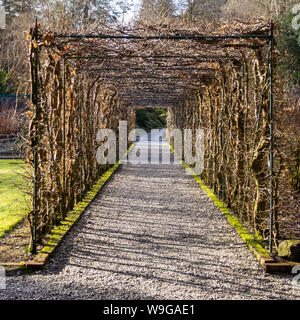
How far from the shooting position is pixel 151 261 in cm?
407

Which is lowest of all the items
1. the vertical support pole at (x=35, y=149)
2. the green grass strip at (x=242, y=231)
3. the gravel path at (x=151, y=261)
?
the gravel path at (x=151, y=261)

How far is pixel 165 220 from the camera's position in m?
5.76

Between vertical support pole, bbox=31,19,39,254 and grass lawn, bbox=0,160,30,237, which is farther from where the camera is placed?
grass lawn, bbox=0,160,30,237

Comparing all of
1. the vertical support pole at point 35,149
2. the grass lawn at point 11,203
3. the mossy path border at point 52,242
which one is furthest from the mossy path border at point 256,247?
the grass lawn at point 11,203

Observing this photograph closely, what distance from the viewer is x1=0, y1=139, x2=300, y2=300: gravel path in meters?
3.33

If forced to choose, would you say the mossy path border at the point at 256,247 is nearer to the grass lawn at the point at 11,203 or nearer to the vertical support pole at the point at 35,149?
the vertical support pole at the point at 35,149

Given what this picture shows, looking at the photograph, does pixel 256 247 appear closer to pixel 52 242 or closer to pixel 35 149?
pixel 52 242

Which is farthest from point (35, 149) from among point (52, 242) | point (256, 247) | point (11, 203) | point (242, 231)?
point (11, 203)

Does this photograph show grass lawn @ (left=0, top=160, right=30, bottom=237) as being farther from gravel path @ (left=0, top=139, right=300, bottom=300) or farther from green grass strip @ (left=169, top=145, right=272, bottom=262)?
green grass strip @ (left=169, top=145, right=272, bottom=262)

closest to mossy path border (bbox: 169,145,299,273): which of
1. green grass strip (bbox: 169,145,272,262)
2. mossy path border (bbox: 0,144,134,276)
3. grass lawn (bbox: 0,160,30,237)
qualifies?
green grass strip (bbox: 169,145,272,262)

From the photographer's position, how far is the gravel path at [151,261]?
131 inches
